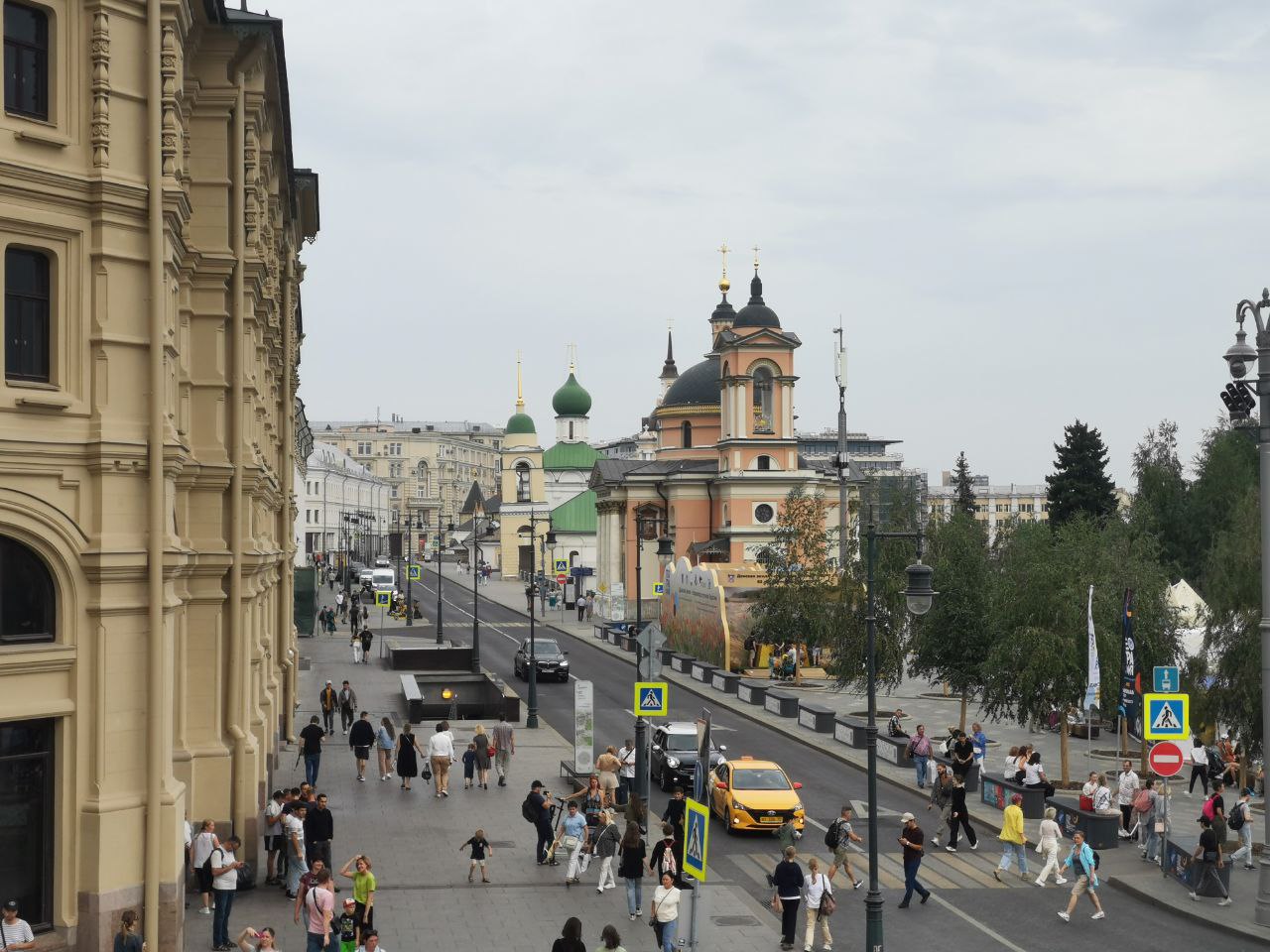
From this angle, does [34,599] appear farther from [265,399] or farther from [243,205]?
[265,399]

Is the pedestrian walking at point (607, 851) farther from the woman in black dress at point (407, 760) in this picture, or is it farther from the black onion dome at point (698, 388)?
the black onion dome at point (698, 388)

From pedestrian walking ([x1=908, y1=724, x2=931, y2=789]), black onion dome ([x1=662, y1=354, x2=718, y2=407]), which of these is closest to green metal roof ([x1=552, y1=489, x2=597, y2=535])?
black onion dome ([x1=662, y1=354, x2=718, y2=407])

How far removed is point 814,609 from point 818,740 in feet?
34.7

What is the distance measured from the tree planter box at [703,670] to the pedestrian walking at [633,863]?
113 feet

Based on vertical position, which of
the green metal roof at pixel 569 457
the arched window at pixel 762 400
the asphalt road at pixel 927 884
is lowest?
the asphalt road at pixel 927 884

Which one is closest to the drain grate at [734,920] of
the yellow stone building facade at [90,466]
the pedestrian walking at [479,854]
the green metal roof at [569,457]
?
the pedestrian walking at [479,854]

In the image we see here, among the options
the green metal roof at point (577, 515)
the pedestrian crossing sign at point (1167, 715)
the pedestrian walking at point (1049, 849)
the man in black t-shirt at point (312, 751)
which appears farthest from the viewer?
the green metal roof at point (577, 515)

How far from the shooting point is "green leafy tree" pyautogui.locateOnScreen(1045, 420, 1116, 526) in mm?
82500

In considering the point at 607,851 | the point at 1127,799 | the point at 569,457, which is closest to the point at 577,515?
the point at 569,457

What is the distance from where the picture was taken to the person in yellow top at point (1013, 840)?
25.1m

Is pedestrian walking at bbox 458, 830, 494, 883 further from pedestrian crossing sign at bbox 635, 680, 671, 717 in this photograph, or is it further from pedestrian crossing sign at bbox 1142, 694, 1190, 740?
pedestrian crossing sign at bbox 1142, 694, 1190, 740

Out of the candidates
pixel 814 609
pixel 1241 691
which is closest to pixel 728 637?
pixel 814 609

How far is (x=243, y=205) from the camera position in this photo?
74.2 feet

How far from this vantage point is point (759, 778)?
29547 millimetres
